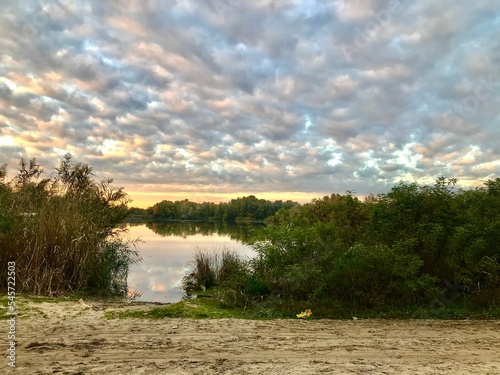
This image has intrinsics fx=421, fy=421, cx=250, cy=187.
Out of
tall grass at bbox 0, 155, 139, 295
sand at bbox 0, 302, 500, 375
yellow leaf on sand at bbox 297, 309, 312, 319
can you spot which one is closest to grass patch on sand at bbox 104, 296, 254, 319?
sand at bbox 0, 302, 500, 375

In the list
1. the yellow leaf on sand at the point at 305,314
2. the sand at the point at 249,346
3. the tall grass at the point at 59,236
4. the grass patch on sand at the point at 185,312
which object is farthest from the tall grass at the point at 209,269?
the sand at the point at 249,346

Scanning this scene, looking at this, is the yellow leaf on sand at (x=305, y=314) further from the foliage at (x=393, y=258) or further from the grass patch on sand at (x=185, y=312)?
the grass patch on sand at (x=185, y=312)

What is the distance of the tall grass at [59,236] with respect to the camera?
365 inches

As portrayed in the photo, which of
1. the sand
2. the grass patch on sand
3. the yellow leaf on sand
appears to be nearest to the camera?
the sand

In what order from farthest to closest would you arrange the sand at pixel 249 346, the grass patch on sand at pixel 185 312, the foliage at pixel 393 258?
1. the foliage at pixel 393 258
2. the grass patch on sand at pixel 185 312
3. the sand at pixel 249 346

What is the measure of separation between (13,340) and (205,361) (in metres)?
2.69

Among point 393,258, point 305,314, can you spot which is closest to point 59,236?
point 305,314

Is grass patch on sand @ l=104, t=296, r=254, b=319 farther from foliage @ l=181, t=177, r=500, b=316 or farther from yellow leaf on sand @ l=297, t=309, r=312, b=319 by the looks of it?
yellow leaf on sand @ l=297, t=309, r=312, b=319

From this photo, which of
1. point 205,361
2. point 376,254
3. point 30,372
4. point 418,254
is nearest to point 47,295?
point 30,372

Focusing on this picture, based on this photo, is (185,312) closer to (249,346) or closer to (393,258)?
(249,346)

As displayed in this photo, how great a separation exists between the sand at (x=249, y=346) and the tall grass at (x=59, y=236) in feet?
8.25

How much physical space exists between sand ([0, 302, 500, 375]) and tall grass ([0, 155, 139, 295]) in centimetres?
251

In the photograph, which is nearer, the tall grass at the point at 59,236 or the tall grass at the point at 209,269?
the tall grass at the point at 59,236

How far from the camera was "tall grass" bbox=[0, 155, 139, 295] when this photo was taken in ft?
30.4
